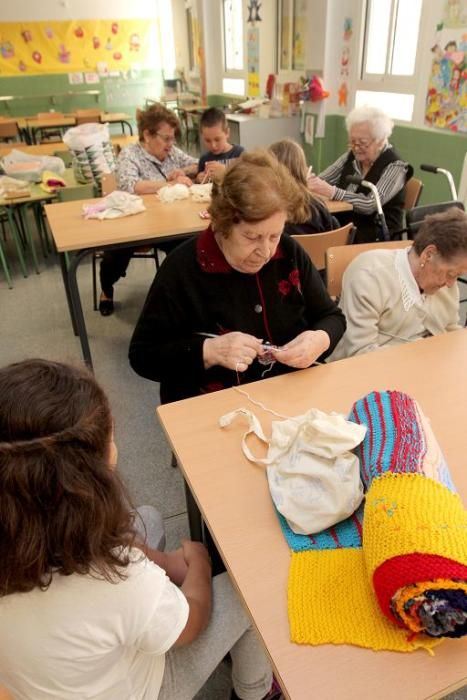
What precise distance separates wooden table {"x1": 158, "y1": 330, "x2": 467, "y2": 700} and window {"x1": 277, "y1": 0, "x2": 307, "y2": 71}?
5.18 metres

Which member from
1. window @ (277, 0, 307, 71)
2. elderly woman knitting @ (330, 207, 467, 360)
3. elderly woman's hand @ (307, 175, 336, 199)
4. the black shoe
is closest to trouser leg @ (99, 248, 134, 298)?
Result: the black shoe

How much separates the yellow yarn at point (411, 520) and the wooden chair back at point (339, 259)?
1.29 meters

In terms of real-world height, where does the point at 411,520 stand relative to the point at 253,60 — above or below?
below

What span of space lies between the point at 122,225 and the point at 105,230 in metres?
0.12

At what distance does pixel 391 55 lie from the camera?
14.7 ft

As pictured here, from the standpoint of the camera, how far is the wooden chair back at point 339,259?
196cm

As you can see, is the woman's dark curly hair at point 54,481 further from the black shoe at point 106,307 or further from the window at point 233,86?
the window at point 233,86

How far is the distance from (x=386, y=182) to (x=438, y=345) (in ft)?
6.35

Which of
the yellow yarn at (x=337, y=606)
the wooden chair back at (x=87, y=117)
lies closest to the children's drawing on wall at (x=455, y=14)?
the yellow yarn at (x=337, y=606)

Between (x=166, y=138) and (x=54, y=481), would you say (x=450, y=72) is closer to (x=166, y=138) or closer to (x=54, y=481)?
(x=166, y=138)

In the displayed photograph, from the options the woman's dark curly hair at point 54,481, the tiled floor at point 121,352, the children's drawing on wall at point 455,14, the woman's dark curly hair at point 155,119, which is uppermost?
the children's drawing on wall at point 455,14

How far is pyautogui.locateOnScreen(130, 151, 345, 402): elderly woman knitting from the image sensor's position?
128 cm

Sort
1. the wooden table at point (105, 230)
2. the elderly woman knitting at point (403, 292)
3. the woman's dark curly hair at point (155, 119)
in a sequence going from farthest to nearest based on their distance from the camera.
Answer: the woman's dark curly hair at point (155, 119)
the wooden table at point (105, 230)
the elderly woman knitting at point (403, 292)

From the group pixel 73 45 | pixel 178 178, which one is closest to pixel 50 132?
pixel 73 45
